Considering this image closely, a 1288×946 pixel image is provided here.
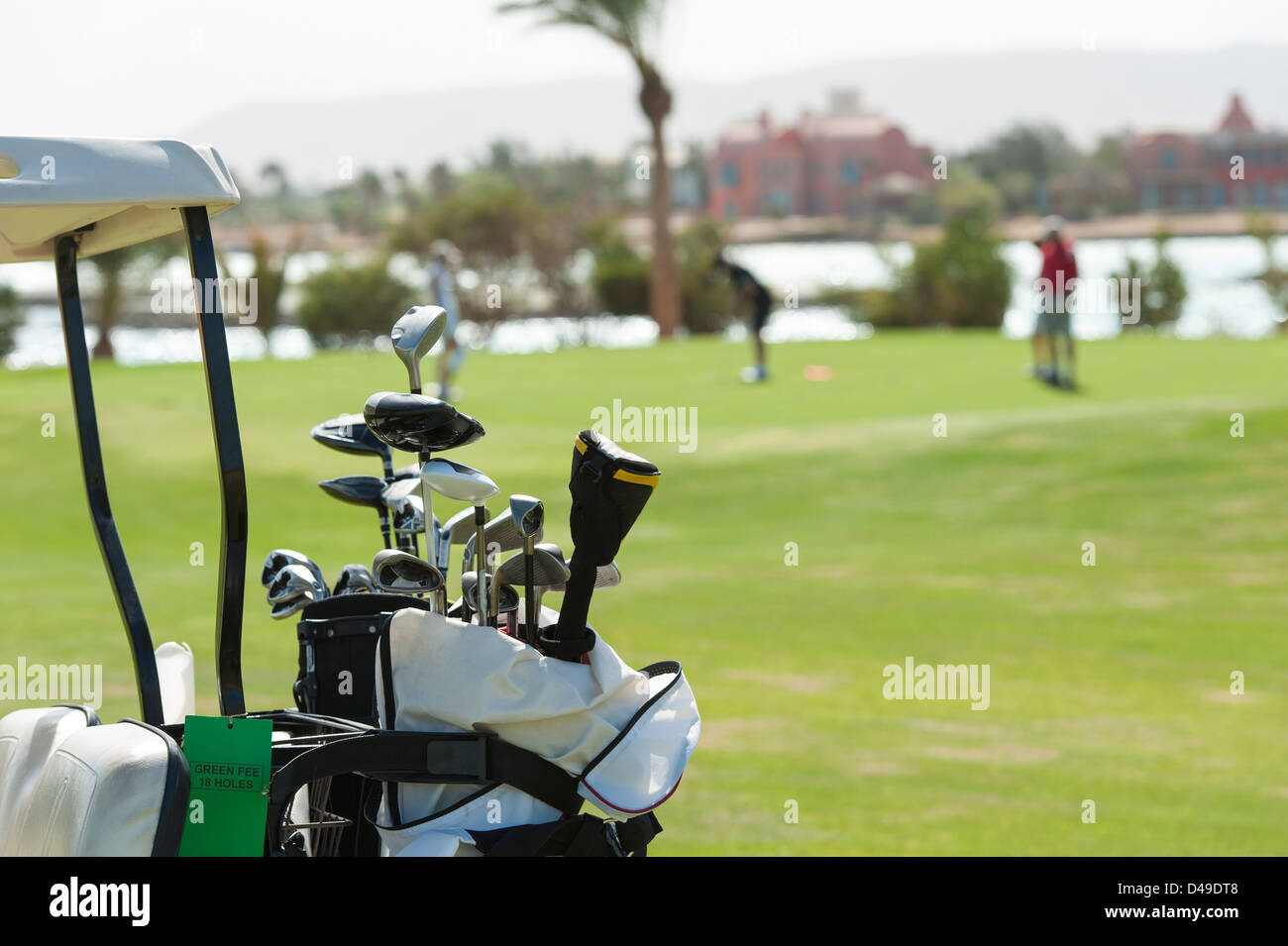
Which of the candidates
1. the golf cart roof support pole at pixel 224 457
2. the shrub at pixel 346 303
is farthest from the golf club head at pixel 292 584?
the shrub at pixel 346 303

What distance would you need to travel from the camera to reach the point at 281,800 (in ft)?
6.98

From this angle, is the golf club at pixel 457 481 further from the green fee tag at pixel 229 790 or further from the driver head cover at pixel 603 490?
the green fee tag at pixel 229 790

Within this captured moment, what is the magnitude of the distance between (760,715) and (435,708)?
486 cm

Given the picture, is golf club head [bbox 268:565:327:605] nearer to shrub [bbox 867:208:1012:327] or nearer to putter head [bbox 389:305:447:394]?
putter head [bbox 389:305:447:394]

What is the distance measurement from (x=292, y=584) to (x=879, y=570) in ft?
27.3

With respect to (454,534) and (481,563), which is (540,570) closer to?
(481,563)

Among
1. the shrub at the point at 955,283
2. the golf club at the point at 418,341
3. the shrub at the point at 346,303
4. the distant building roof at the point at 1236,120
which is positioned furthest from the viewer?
the distant building roof at the point at 1236,120

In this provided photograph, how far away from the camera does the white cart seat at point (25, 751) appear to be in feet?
7.23

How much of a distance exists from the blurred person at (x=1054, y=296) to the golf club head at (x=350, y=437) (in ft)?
51.8

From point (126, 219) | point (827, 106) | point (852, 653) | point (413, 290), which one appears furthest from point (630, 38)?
point (827, 106)

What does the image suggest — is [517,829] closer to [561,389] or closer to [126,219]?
[126,219]

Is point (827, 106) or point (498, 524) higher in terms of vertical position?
point (827, 106)

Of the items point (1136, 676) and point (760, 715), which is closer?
point (760, 715)
